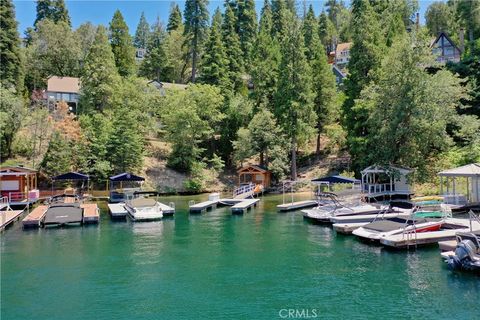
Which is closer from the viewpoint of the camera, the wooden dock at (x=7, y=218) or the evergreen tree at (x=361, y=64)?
the wooden dock at (x=7, y=218)

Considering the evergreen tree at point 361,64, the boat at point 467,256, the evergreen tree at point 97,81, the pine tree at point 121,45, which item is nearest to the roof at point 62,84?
the pine tree at point 121,45

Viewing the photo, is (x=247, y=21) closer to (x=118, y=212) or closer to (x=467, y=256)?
(x=118, y=212)

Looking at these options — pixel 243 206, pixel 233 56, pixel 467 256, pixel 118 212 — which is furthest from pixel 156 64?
pixel 467 256

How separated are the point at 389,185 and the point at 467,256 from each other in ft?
71.6

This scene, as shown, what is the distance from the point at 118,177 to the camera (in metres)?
40.1

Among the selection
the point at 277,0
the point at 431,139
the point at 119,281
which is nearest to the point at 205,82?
the point at 431,139

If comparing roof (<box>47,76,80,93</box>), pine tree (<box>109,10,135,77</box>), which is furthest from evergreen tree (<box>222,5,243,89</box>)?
roof (<box>47,76,80,93</box>)

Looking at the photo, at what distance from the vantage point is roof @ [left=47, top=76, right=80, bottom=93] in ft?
203

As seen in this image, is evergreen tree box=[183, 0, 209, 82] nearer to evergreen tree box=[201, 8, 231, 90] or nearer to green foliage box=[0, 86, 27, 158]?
evergreen tree box=[201, 8, 231, 90]

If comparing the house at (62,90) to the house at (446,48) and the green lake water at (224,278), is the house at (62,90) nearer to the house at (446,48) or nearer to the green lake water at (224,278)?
the green lake water at (224,278)

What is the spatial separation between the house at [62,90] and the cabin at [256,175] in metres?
28.9

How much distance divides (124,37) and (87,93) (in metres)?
20.2

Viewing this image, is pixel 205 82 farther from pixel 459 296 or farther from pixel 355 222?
pixel 459 296

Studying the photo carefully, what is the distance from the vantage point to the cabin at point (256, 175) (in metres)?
48.0
